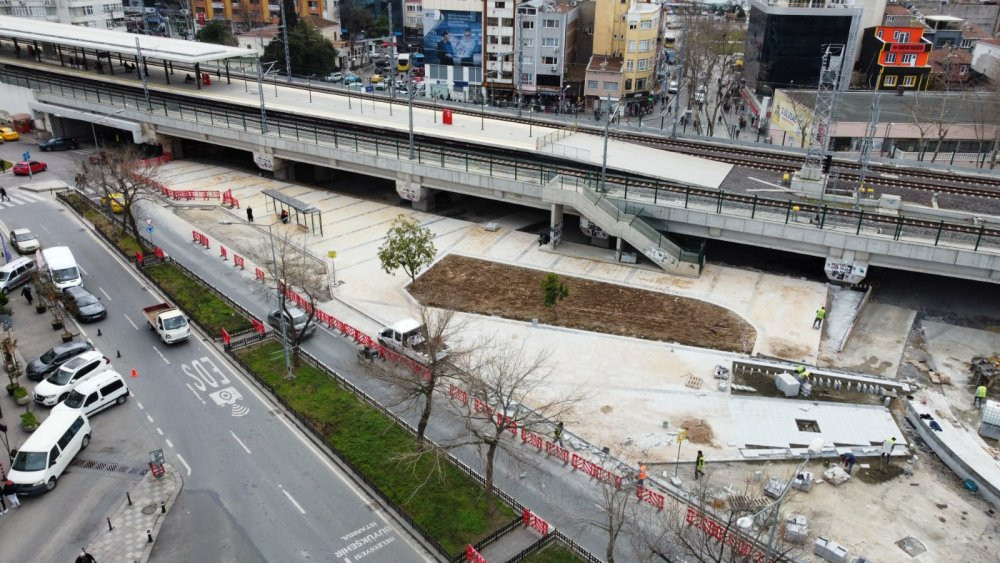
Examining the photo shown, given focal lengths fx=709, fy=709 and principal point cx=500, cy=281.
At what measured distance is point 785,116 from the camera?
225 ft

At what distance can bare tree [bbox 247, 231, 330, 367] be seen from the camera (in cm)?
3160

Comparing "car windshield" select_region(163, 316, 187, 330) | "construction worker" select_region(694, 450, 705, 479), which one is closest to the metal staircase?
"construction worker" select_region(694, 450, 705, 479)

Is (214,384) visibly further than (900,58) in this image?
No

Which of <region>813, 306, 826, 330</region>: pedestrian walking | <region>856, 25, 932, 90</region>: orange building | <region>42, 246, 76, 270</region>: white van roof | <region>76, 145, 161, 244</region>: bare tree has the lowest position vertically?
<region>813, 306, 826, 330</region>: pedestrian walking

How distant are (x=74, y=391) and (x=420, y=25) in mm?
Answer: 107949

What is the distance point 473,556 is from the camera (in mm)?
21219

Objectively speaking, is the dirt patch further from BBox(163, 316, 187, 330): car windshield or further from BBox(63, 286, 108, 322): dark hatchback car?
BBox(63, 286, 108, 322): dark hatchback car

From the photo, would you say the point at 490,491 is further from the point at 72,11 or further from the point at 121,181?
the point at 72,11

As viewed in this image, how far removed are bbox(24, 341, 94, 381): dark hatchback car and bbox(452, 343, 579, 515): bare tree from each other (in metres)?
17.7

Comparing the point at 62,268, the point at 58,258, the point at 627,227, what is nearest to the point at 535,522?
the point at 627,227

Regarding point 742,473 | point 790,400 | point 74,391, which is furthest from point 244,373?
point 790,400

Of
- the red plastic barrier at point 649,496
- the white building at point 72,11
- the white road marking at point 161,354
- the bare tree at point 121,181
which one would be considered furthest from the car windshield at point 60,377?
the white building at point 72,11

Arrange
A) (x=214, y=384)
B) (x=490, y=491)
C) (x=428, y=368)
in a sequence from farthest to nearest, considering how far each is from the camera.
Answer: (x=214, y=384) → (x=428, y=368) → (x=490, y=491)

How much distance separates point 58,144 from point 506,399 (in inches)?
2359
